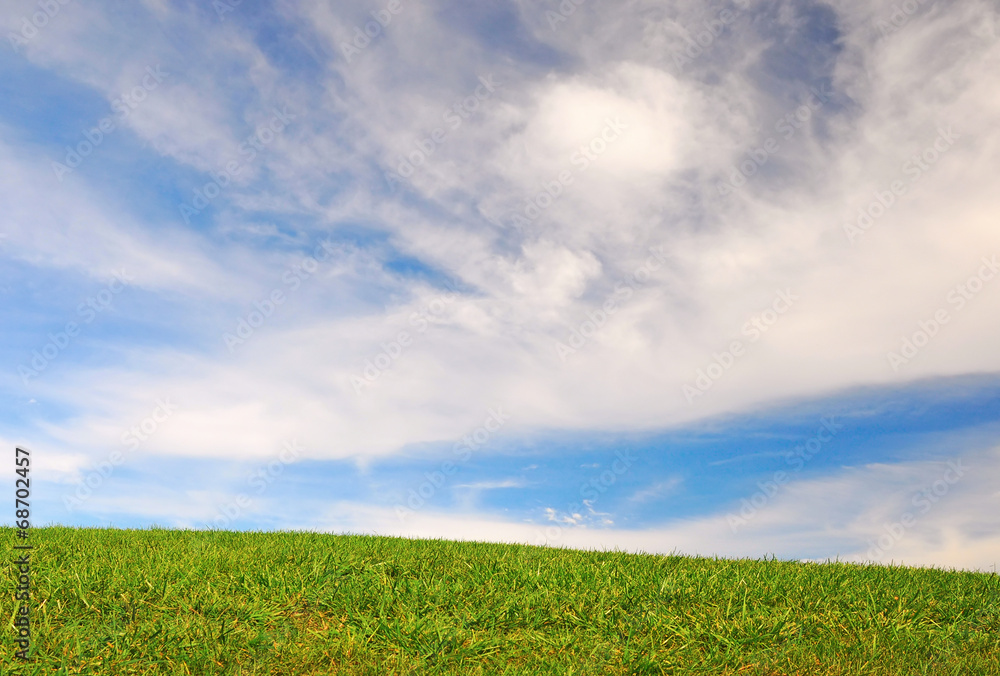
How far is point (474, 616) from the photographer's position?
7766 millimetres

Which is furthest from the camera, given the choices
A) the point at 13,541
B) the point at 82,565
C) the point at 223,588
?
the point at 13,541

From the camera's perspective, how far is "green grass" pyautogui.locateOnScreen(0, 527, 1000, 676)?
271 inches

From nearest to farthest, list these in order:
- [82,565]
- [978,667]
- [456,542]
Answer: [978,667] < [82,565] < [456,542]

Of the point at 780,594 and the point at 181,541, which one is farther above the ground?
the point at 181,541

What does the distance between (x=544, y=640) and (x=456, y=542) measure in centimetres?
517

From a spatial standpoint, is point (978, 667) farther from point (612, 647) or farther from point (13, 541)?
point (13, 541)

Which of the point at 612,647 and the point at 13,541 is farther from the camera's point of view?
the point at 13,541

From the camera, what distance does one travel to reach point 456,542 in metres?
12.4

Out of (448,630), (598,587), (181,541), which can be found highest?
(181,541)

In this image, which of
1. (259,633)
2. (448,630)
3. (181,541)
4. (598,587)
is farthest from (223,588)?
(598,587)

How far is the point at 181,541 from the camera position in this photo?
11.6 meters

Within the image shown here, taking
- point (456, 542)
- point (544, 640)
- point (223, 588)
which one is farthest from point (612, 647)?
point (456, 542)

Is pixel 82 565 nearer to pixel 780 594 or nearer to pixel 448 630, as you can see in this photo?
pixel 448 630

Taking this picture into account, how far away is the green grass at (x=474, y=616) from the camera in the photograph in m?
6.89
